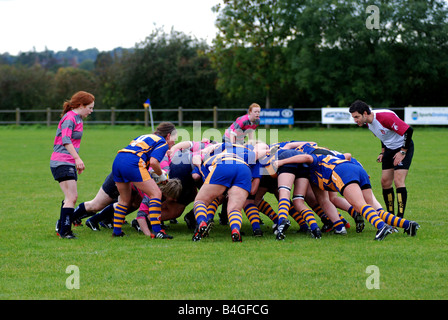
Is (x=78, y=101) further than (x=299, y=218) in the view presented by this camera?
No

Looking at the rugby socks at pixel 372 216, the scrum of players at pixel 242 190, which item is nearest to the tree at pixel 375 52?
the scrum of players at pixel 242 190

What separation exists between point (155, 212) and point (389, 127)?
3599mm

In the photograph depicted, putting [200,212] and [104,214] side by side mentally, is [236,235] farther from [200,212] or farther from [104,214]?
[104,214]

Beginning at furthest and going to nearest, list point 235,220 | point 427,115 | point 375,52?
point 375,52 < point 427,115 < point 235,220

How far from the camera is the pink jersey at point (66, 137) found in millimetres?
7523

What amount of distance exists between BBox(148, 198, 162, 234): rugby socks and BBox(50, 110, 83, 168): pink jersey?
1168 millimetres

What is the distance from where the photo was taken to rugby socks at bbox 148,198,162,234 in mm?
7684

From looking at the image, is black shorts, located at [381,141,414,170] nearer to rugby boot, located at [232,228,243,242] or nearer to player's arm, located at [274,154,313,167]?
player's arm, located at [274,154,313,167]

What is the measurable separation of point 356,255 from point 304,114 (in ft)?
105

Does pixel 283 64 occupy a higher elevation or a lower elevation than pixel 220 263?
higher

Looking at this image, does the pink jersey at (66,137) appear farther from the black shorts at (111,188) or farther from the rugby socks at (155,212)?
the rugby socks at (155,212)

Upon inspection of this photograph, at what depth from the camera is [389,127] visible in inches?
334

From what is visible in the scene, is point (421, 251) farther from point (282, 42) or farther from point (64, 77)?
point (64, 77)

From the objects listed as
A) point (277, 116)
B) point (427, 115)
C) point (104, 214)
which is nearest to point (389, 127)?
point (104, 214)
